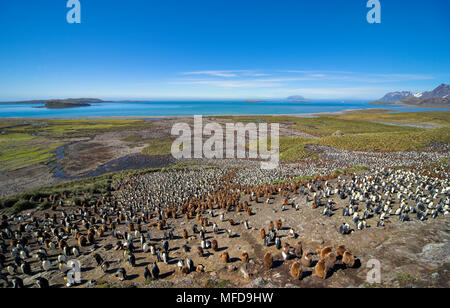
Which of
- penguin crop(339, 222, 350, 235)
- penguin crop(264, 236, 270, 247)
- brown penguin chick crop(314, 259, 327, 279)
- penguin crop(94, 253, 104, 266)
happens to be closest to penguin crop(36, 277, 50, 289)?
penguin crop(94, 253, 104, 266)

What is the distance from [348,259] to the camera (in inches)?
277

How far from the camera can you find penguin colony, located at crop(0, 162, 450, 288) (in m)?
8.29

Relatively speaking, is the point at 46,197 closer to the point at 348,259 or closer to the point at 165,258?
the point at 165,258

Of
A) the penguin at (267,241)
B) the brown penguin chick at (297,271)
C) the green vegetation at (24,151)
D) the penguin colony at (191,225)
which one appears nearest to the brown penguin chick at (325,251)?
the penguin colony at (191,225)

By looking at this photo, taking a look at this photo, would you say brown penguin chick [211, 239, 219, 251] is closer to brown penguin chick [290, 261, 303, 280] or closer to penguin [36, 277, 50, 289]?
brown penguin chick [290, 261, 303, 280]

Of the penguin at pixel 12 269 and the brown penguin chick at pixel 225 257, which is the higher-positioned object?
the brown penguin chick at pixel 225 257

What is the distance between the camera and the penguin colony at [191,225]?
829cm

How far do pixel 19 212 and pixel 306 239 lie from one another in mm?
22309

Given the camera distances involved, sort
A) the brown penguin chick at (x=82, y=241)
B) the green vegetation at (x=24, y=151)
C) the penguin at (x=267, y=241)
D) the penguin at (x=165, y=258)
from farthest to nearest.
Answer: the green vegetation at (x=24, y=151), the brown penguin chick at (x=82, y=241), the penguin at (x=267, y=241), the penguin at (x=165, y=258)

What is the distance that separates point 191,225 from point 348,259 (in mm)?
9192

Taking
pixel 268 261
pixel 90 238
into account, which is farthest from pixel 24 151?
pixel 268 261

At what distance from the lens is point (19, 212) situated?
638 inches

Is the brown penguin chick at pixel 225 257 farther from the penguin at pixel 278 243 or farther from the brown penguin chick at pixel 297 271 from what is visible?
the brown penguin chick at pixel 297 271

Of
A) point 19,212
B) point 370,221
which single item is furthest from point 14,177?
point 370,221
